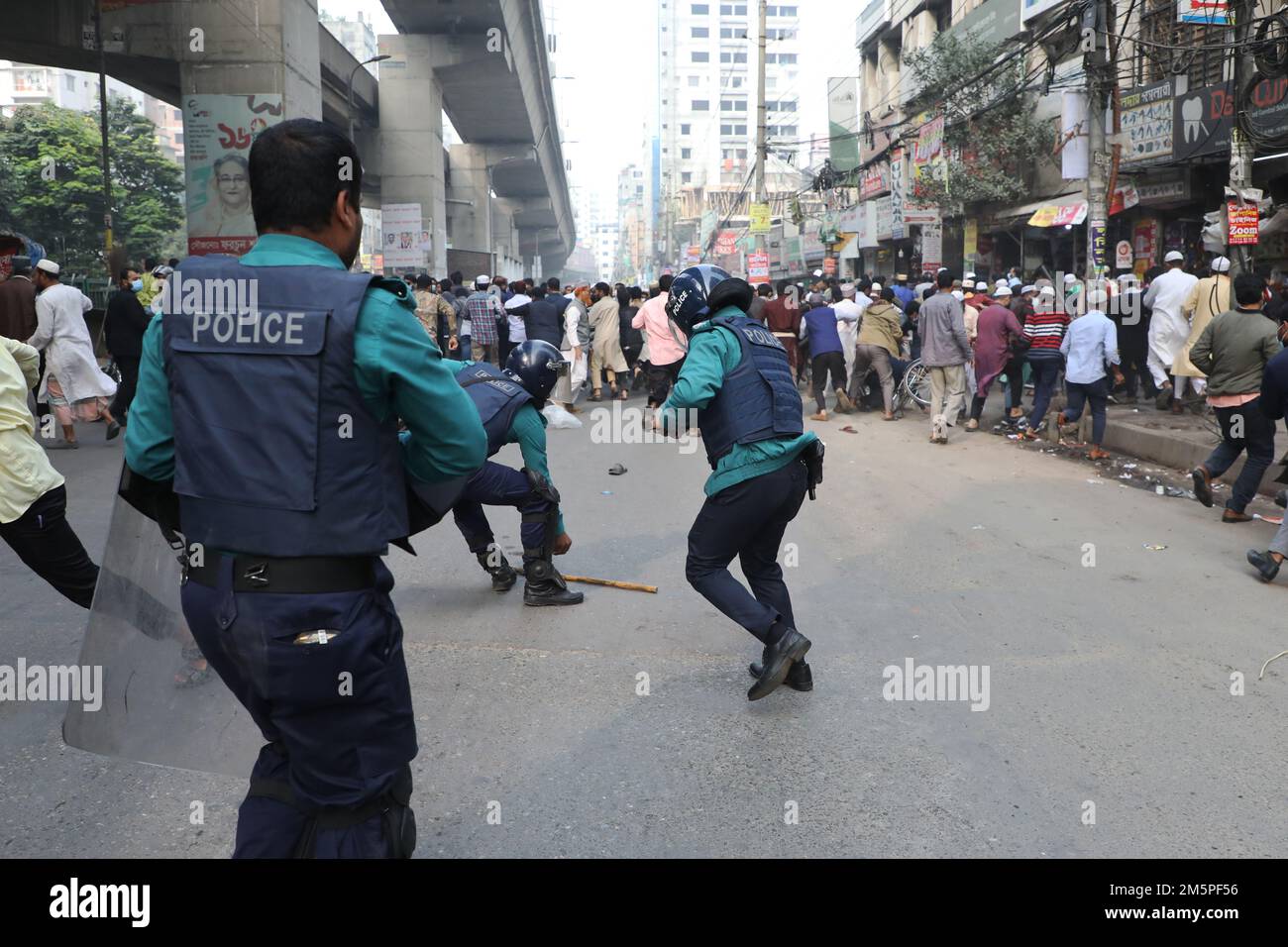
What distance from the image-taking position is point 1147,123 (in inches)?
631

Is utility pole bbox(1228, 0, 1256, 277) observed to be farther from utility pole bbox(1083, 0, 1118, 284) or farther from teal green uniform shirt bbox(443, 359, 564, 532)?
teal green uniform shirt bbox(443, 359, 564, 532)

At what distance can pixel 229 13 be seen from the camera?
18672mm

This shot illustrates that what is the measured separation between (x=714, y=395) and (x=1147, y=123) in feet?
47.1

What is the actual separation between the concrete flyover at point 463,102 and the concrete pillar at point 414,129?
0.03 meters

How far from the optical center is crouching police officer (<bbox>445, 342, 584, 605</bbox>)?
5.77 m

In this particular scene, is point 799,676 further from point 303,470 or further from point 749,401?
point 303,470

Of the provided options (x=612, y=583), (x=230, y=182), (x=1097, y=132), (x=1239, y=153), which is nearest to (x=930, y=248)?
(x=1097, y=132)

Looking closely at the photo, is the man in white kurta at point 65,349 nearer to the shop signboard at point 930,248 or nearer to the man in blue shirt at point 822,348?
the man in blue shirt at point 822,348

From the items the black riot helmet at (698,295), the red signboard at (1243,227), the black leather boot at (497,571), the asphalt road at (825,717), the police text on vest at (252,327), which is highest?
the red signboard at (1243,227)

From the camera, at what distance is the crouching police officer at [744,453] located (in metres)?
4.36

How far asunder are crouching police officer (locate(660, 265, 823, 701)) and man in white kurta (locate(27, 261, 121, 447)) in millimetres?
8160

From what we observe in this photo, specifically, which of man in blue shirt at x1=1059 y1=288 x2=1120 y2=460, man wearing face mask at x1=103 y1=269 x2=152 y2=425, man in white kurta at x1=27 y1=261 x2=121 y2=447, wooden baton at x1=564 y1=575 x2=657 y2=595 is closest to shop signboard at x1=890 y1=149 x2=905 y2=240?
man in blue shirt at x1=1059 y1=288 x2=1120 y2=460

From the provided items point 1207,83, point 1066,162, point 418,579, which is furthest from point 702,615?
point 1207,83

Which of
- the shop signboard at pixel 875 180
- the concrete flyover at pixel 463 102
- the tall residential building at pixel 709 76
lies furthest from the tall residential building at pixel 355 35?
the shop signboard at pixel 875 180
